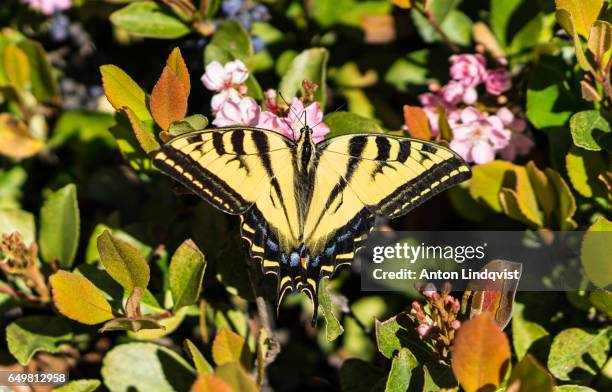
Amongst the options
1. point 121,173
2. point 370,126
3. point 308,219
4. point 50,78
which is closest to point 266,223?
point 308,219

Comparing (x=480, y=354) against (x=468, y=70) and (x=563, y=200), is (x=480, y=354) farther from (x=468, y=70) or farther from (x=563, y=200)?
(x=468, y=70)

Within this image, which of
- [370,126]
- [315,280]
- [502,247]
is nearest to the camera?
[315,280]

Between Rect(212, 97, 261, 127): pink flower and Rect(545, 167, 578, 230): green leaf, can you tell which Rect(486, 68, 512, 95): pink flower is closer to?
Rect(545, 167, 578, 230): green leaf

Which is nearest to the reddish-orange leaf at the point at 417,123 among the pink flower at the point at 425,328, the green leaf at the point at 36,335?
the pink flower at the point at 425,328

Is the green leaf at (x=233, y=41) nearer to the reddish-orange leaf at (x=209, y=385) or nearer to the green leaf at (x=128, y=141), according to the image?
the green leaf at (x=128, y=141)

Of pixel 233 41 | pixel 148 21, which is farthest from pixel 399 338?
pixel 148 21

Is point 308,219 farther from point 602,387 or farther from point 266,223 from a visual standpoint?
point 602,387

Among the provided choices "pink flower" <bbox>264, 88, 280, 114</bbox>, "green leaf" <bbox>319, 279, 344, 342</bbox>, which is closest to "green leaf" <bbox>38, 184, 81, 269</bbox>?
"pink flower" <bbox>264, 88, 280, 114</bbox>

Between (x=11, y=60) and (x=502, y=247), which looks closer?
(x=502, y=247)
